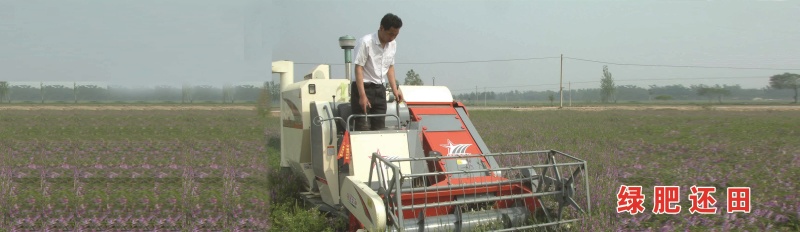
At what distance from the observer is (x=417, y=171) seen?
5992 mm

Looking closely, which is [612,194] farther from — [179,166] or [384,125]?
[179,166]

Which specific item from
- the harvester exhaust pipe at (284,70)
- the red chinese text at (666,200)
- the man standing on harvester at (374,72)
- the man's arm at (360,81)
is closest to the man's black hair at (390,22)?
the man standing on harvester at (374,72)

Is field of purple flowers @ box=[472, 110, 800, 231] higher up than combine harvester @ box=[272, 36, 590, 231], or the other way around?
combine harvester @ box=[272, 36, 590, 231]

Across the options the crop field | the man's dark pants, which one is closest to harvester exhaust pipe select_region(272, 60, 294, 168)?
the crop field

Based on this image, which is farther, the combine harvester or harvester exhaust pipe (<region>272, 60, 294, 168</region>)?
harvester exhaust pipe (<region>272, 60, 294, 168</region>)

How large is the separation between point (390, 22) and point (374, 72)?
67cm

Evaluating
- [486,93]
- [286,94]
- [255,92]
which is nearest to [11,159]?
[255,92]

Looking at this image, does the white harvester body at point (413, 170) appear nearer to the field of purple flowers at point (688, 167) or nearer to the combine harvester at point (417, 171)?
the combine harvester at point (417, 171)

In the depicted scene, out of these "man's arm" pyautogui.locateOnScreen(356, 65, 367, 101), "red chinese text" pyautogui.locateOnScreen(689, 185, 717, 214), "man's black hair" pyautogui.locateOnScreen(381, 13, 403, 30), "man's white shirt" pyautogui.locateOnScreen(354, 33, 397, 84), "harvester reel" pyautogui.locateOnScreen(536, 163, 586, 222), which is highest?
"man's black hair" pyautogui.locateOnScreen(381, 13, 403, 30)

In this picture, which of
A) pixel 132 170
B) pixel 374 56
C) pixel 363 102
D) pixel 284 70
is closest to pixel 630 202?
pixel 363 102

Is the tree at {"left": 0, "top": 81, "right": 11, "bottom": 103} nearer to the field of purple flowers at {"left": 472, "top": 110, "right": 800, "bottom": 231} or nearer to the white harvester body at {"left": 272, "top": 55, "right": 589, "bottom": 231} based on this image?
the white harvester body at {"left": 272, "top": 55, "right": 589, "bottom": 231}

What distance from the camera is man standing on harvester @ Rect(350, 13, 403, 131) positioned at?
230 inches

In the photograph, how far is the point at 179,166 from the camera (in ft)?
18.2

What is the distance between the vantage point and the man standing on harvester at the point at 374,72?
5852mm
